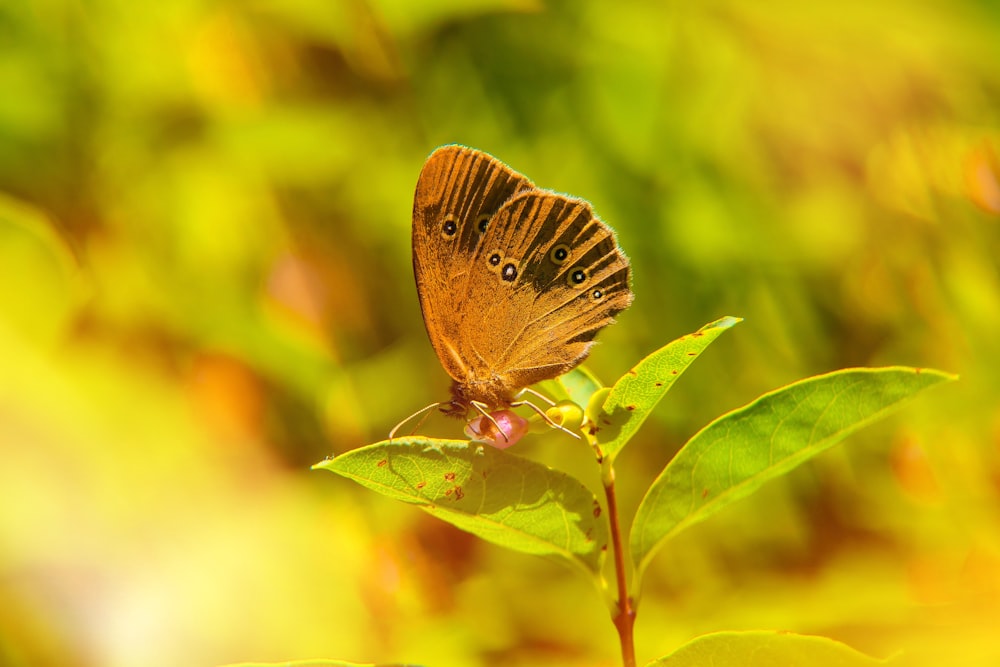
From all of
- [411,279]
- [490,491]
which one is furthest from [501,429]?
[411,279]

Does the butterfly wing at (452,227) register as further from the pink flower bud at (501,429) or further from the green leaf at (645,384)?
the green leaf at (645,384)

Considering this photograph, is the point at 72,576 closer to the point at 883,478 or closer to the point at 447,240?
the point at 447,240

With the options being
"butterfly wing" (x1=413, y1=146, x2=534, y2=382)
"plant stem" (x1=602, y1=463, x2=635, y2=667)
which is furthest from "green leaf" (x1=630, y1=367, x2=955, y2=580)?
"butterfly wing" (x1=413, y1=146, x2=534, y2=382)

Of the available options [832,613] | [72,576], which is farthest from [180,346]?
[832,613]

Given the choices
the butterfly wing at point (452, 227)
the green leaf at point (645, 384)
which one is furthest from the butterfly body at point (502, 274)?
the green leaf at point (645, 384)

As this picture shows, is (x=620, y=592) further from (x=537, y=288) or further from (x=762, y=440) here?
(x=537, y=288)

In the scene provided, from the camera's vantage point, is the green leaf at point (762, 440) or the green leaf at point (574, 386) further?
the green leaf at point (574, 386)
